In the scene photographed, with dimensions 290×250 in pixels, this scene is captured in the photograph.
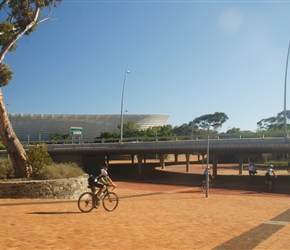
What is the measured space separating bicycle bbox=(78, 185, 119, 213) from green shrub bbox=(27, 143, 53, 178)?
18.6ft

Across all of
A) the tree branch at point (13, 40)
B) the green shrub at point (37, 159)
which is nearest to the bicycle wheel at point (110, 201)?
the green shrub at point (37, 159)

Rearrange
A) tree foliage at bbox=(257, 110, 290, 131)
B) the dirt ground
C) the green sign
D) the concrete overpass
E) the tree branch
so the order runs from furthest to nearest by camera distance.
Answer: tree foliage at bbox=(257, 110, 290, 131) < the green sign < the concrete overpass < the tree branch < the dirt ground

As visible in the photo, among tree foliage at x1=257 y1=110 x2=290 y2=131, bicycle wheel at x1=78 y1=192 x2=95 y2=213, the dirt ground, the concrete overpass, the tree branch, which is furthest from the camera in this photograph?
tree foliage at x1=257 y1=110 x2=290 y2=131

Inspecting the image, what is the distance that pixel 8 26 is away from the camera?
18.9 metres

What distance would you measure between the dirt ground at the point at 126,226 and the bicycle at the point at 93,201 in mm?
277

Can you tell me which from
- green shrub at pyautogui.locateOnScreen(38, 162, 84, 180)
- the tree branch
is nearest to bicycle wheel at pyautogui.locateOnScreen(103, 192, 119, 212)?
green shrub at pyautogui.locateOnScreen(38, 162, 84, 180)

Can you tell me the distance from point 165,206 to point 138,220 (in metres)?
3.96

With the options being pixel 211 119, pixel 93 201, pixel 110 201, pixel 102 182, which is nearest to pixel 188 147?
pixel 110 201

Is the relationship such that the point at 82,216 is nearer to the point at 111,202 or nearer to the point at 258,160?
the point at 111,202

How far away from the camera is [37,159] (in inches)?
697

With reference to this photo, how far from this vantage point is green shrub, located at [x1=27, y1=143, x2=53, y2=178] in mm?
17297

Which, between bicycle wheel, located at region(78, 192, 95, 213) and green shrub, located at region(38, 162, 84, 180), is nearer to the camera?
bicycle wheel, located at region(78, 192, 95, 213)

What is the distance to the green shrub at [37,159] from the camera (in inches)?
681

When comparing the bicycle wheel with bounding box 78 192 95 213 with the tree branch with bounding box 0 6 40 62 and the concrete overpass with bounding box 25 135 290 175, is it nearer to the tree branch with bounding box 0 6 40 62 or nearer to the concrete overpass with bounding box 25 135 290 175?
the tree branch with bounding box 0 6 40 62
